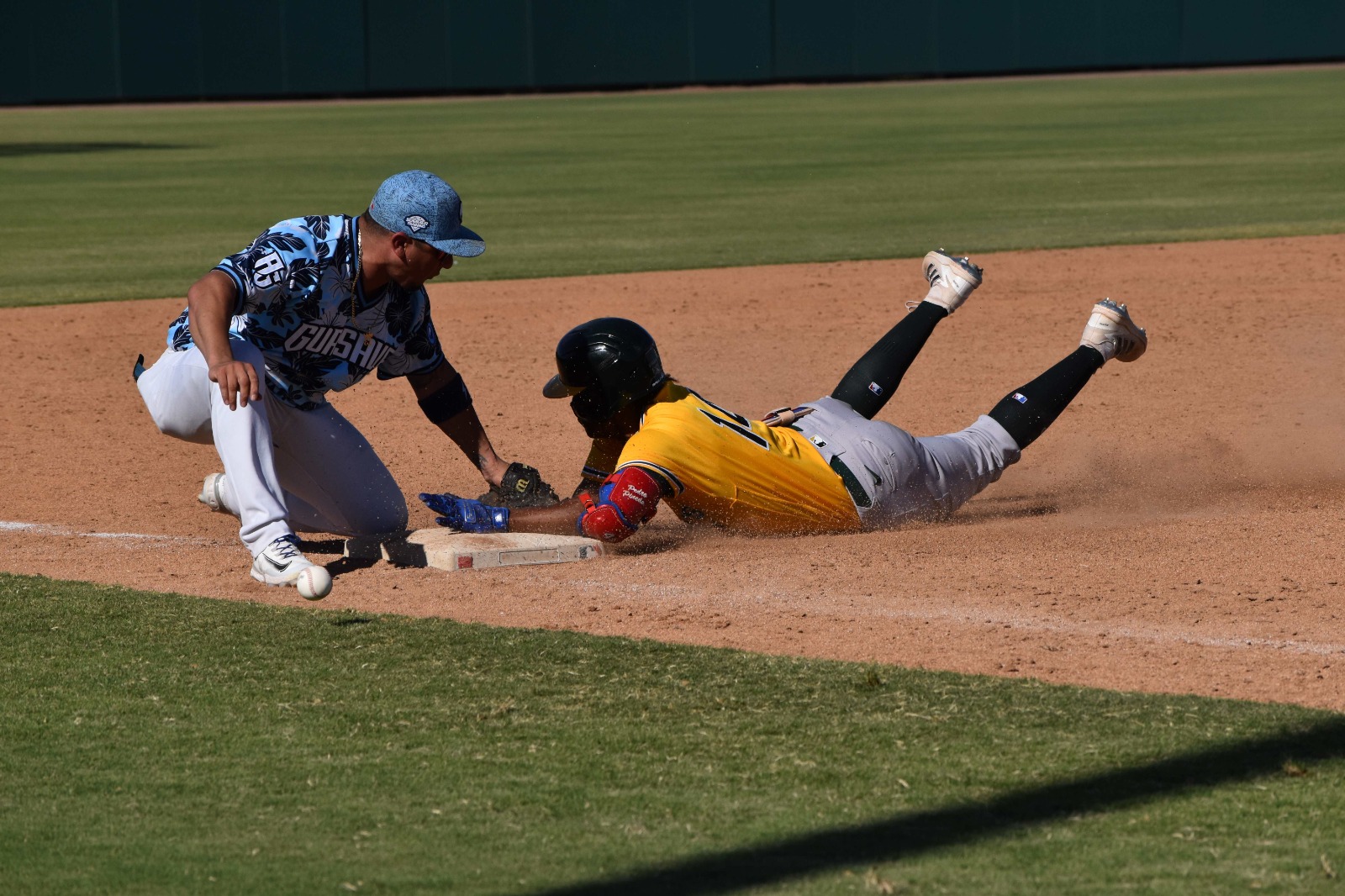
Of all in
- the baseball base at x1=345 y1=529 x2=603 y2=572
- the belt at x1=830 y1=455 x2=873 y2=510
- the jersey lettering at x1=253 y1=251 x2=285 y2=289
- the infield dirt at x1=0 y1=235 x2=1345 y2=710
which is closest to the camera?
the infield dirt at x1=0 y1=235 x2=1345 y2=710

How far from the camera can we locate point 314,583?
4.36 metres

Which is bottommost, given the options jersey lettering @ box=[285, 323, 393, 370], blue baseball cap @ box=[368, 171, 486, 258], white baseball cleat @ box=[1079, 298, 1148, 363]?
white baseball cleat @ box=[1079, 298, 1148, 363]

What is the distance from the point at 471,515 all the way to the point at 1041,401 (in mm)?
2001

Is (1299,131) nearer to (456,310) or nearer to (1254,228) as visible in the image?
(1254,228)

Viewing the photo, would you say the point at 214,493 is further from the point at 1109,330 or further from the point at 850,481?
the point at 1109,330

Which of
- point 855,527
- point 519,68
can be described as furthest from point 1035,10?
point 855,527

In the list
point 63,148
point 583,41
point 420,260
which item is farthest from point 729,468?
point 583,41

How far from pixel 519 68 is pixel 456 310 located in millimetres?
23130

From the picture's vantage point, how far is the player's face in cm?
486

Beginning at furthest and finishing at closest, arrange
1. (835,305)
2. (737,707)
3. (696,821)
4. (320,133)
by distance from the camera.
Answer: (320,133)
(835,305)
(737,707)
(696,821)

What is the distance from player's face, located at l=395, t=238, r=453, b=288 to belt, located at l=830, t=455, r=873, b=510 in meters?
1.36

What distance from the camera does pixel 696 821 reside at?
10.3 feet

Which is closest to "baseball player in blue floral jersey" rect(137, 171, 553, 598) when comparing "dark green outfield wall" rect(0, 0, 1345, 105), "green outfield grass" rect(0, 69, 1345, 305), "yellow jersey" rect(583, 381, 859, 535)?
"yellow jersey" rect(583, 381, 859, 535)

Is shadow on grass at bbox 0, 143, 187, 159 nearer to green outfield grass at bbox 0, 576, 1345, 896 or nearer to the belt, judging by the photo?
the belt
